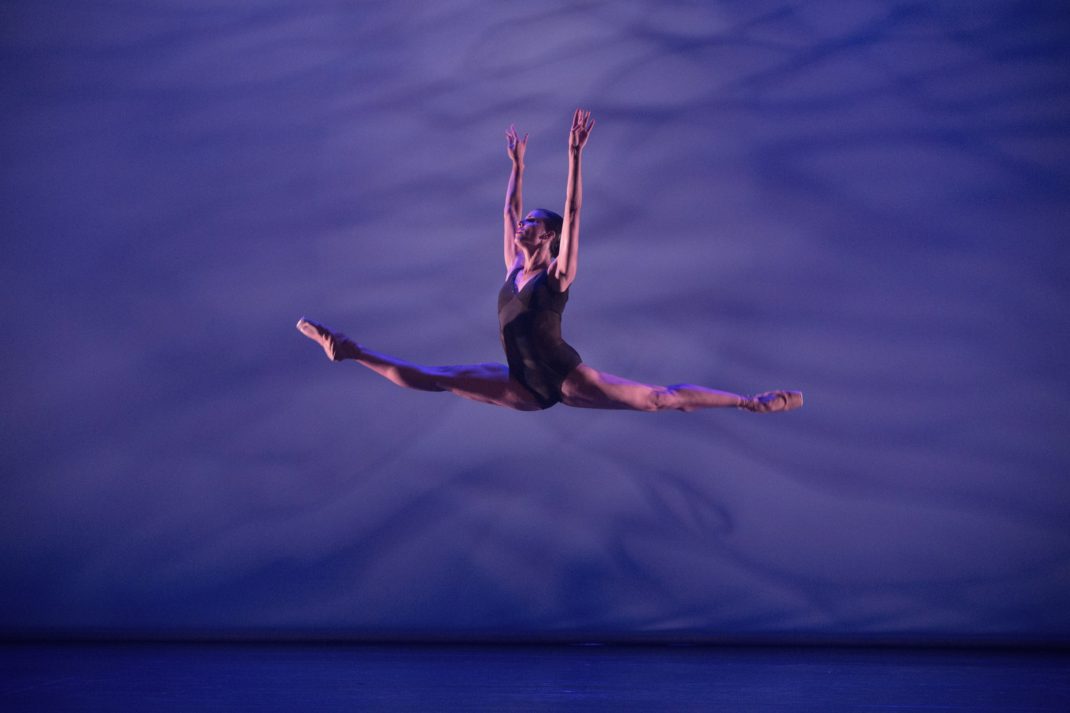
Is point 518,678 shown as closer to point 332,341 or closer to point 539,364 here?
point 539,364

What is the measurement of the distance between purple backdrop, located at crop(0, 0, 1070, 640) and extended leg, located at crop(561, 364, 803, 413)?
3.71ft

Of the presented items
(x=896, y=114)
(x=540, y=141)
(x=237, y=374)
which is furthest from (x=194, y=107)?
(x=896, y=114)

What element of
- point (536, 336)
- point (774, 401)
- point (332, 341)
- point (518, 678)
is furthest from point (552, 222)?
point (518, 678)

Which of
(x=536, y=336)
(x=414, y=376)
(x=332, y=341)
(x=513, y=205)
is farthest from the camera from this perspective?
(x=513, y=205)

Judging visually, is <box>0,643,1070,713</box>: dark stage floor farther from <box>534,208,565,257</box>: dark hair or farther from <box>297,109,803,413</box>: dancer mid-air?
<box>534,208,565,257</box>: dark hair

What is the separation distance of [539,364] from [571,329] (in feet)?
4.23

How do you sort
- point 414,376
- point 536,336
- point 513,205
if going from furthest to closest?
point 513,205 → point 414,376 → point 536,336

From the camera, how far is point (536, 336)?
4.00 m

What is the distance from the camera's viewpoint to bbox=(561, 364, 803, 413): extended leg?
3.91 meters

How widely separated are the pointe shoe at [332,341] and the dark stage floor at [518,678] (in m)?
1.31

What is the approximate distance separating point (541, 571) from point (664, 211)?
205cm

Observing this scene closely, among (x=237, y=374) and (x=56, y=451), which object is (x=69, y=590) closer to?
(x=56, y=451)

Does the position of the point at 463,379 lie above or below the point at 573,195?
below

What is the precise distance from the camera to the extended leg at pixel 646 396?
12.8 ft
